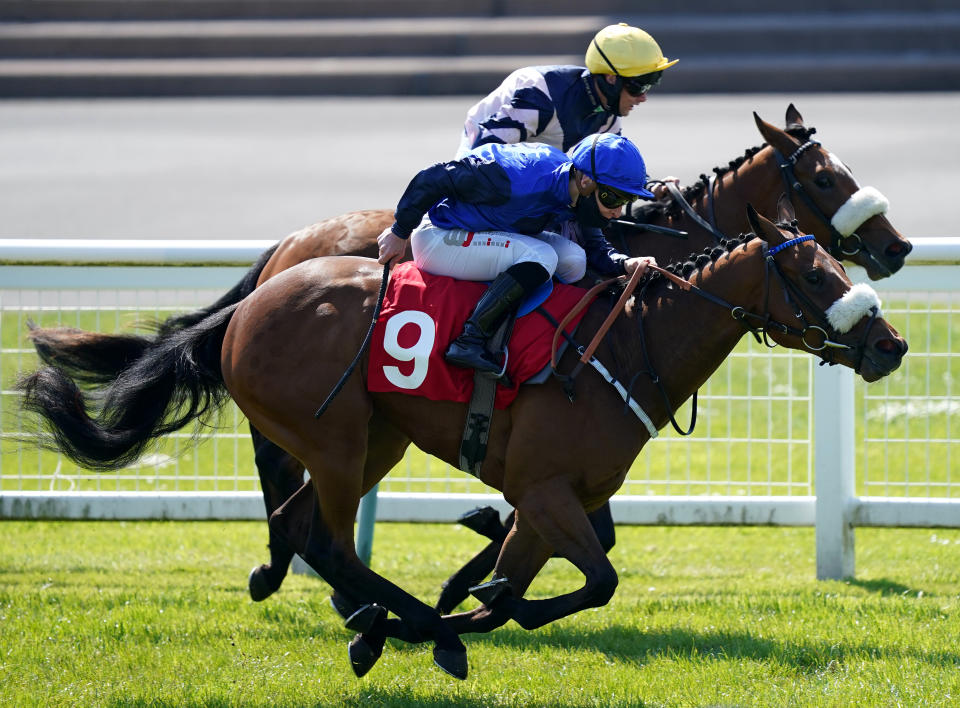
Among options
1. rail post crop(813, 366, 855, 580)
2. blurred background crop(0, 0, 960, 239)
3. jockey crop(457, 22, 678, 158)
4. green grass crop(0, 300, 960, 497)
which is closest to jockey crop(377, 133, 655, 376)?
jockey crop(457, 22, 678, 158)

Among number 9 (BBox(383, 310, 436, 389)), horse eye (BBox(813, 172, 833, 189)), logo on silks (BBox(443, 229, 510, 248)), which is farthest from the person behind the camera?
horse eye (BBox(813, 172, 833, 189))

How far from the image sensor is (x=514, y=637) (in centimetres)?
512

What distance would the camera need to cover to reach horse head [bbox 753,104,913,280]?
520cm

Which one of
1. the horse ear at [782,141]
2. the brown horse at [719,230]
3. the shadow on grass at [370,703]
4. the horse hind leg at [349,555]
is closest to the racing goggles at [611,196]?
the brown horse at [719,230]

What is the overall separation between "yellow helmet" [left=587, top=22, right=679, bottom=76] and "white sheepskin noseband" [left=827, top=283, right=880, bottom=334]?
5.06 ft

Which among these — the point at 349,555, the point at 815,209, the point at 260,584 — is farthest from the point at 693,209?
the point at 260,584

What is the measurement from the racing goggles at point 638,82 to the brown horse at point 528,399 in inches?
45.0

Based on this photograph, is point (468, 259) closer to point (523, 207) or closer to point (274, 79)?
point (523, 207)

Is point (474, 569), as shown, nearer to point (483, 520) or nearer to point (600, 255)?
point (483, 520)

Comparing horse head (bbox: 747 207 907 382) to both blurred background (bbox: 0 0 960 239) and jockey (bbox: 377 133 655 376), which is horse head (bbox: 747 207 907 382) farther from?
blurred background (bbox: 0 0 960 239)

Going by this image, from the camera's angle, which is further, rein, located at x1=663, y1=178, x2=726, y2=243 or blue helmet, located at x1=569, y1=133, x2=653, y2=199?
rein, located at x1=663, y1=178, x2=726, y2=243

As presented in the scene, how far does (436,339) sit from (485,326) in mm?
169

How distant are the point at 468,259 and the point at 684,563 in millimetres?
2903

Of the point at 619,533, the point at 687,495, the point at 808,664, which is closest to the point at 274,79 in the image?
the point at 619,533
